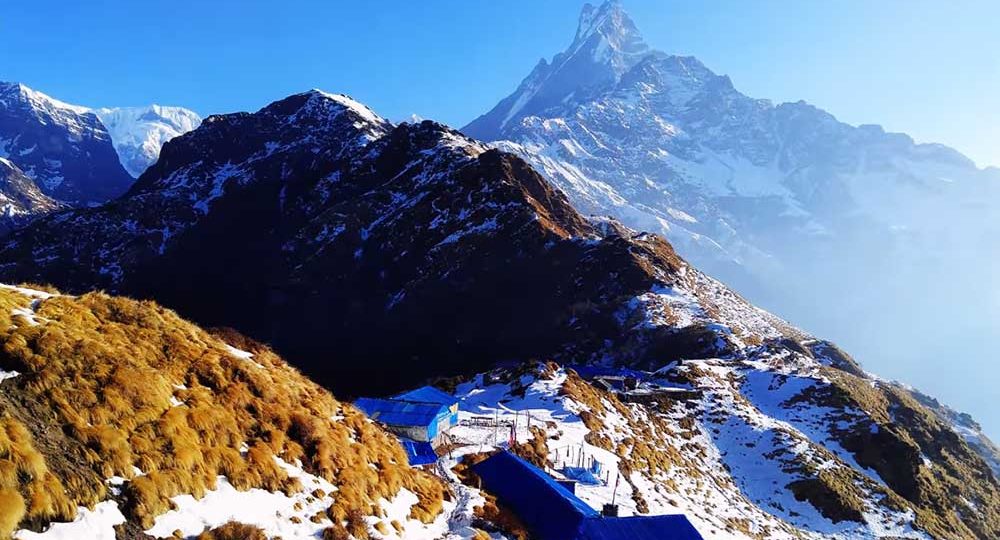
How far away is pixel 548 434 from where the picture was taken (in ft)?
126

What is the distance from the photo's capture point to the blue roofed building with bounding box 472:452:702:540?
66.9ft

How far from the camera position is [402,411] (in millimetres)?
34625

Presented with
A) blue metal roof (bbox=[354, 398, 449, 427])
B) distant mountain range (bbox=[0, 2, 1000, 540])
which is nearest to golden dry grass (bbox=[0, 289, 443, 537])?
distant mountain range (bbox=[0, 2, 1000, 540])

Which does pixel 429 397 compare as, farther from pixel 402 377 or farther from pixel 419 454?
pixel 402 377

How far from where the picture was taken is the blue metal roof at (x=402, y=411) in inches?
1297

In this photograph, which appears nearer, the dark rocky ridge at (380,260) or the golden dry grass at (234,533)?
the golden dry grass at (234,533)

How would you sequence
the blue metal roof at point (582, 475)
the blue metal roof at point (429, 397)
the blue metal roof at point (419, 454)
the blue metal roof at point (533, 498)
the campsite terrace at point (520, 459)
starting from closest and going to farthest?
the blue metal roof at point (533, 498), the campsite terrace at point (520, 459), the blue metal roof at point (419, 454), the blue metal roof at point (582, 475), the blue metal roof at point (429, 397)

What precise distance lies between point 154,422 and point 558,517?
44.6 feet

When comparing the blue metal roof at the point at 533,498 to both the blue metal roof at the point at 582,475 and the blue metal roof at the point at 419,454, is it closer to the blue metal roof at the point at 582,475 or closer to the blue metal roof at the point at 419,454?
the blue metal roof at the point at 419,454

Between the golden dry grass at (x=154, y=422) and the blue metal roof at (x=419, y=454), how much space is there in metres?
3.58

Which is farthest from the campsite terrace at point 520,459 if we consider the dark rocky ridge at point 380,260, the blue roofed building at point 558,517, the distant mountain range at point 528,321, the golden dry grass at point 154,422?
the dark rocky ridge at point 380,260

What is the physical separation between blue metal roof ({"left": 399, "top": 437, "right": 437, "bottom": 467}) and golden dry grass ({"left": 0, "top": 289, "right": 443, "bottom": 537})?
141 inches

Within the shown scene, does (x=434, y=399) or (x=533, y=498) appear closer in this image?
(x=533, y=498)

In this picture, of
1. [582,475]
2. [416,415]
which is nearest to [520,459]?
[582,475]
